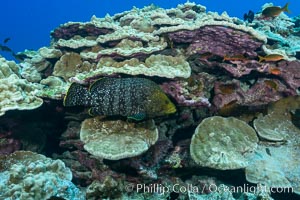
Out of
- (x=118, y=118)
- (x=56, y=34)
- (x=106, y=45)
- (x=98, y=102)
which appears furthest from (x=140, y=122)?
(x=56, y=34)

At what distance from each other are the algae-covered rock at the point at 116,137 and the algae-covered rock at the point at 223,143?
69 cm

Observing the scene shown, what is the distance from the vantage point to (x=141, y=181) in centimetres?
405

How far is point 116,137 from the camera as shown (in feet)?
13.0

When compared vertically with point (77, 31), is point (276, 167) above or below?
below

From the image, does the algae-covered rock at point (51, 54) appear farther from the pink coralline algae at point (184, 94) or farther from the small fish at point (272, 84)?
the small fish at point (272, 84)

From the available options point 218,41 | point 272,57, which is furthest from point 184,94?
point 272,57

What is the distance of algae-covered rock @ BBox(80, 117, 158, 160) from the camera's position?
371 centimetres

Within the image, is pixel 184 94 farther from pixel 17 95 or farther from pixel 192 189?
pixel 17 95

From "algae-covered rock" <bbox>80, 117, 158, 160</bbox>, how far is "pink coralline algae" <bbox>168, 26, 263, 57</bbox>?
5.66 feet

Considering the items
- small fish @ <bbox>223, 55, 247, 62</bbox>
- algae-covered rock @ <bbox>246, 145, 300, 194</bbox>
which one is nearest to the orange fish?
small fish @ <bbox>223, 55, 247, 62</bbox>

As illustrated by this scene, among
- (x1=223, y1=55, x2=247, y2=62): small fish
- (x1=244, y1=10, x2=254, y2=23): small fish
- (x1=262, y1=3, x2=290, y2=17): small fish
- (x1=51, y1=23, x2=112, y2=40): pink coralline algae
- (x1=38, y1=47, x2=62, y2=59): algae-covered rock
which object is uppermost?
(x1=244, y1=10, x2=254, y2=23): small fish

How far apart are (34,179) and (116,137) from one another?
3.85ft

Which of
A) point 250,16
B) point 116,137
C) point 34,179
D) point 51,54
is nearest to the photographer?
point 34,179

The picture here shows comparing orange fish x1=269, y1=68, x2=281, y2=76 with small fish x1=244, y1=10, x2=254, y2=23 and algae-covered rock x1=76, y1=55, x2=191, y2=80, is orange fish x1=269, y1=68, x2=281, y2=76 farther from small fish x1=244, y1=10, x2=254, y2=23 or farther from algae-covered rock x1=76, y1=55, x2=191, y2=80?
small fish x1=244, y1=10, x2=254, y2=23
